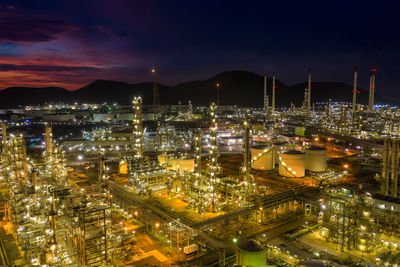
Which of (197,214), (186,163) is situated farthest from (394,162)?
(186,163)

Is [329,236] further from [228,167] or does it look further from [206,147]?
[206,147]

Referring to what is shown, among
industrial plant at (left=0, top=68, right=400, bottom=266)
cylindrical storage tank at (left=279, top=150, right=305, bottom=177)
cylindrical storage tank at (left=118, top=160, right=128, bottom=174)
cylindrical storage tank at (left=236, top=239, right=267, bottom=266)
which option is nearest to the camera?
cylindrical storage tank at (left=236, top=239, right=267, bottom=266)

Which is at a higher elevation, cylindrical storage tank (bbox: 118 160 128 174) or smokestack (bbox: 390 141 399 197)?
smokestack (bbox: 390 141 399 197)

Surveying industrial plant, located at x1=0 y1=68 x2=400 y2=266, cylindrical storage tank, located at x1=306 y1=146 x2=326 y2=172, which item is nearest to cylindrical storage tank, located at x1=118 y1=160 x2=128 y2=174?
industrial plant, located at x1=0 y1=68 x2=400 y2=266

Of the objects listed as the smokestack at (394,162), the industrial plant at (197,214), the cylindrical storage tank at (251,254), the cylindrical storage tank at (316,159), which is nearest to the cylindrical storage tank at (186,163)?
the industrial plant at (197,214)

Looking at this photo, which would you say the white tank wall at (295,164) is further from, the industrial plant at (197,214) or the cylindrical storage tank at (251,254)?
the cylindrical storage tank at (251,254)

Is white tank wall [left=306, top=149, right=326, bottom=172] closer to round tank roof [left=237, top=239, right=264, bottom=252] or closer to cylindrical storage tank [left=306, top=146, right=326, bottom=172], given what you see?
cylindrical storage tank [left=306, top=146, right=326, bottom=172]

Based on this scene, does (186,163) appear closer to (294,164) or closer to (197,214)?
(197,214)
